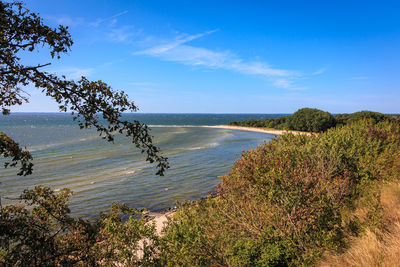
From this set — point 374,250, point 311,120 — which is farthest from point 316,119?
point 374,250

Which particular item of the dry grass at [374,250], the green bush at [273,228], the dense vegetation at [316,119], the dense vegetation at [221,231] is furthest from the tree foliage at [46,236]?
the dense vegetation at [316,119]

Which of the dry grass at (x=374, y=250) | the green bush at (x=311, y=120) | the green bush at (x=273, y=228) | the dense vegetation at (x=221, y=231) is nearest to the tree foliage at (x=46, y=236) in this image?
the dense vegetation at (x=221, y=231)

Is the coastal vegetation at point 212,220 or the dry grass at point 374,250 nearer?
the coastal vegetation at point 212,220

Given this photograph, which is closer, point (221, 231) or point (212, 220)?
point (221, 231)

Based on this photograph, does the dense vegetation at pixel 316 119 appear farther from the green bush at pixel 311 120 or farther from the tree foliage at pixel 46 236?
the tree foliage at pixel 46 236

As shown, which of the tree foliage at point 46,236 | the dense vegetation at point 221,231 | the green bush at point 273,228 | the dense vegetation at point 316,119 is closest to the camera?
the tree foliage at point 46,236

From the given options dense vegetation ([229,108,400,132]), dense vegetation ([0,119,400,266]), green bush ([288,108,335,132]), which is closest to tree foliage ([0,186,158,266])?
dense vegetation ([0,119,400,266])

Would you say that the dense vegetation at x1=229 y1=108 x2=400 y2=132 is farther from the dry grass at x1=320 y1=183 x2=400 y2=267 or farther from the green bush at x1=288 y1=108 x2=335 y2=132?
the dry grass at x1=320 y1=183 x2=400 y2=267

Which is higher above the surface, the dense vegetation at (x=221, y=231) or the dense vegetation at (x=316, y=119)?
the dense vegetation at (x=316, y=119)

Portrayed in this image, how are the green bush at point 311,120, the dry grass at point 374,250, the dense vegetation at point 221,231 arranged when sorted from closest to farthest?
the dense vegetation at point 221,231 < the dry grass at point 374,250 < the green bush at point 311,120

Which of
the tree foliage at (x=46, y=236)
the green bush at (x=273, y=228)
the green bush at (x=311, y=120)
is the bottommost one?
the green bush at (x=273, y=228)

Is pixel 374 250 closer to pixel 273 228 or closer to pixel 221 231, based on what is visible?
pixel 273 228

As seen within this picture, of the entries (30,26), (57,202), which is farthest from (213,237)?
(30,26)

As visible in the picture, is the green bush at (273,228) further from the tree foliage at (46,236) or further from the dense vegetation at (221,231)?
the tree foliage at (46,236)
